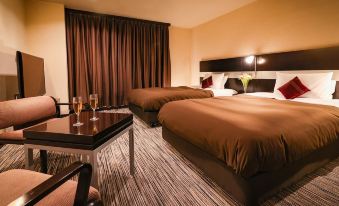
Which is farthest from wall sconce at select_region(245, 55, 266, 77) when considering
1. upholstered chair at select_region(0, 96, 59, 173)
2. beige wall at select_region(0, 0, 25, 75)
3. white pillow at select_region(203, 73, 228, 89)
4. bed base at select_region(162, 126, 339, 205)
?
beige wall at select_region(0, 0, 25, 75)

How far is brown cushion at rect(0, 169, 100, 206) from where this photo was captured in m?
0.83

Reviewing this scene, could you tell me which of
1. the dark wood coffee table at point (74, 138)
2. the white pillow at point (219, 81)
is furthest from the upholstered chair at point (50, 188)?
the white pillow at point (219, 81)

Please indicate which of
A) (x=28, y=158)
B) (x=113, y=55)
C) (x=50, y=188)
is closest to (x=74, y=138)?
(x=28, y=158)

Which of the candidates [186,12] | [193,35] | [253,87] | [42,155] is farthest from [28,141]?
[193,35]

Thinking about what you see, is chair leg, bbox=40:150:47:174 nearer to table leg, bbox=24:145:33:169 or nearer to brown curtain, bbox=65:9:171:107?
table leg, bbox=24:145:33:169

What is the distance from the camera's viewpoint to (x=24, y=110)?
2.03 m

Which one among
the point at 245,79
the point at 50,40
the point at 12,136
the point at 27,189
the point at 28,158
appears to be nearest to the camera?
the point at 27,189

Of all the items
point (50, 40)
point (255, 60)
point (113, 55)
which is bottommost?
point (255, 60)

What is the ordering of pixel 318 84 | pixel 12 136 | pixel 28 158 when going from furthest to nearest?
pixel 318 84 → pixel 12 136 → pixel 28 158

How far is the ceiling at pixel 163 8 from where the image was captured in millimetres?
4047

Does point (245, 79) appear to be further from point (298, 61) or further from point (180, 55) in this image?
point (180, 55)

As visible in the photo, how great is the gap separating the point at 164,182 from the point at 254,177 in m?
0.79

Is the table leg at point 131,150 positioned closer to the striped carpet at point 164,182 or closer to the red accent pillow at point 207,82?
the striped carpet at point 164,182

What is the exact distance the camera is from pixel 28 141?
1.34 metres
